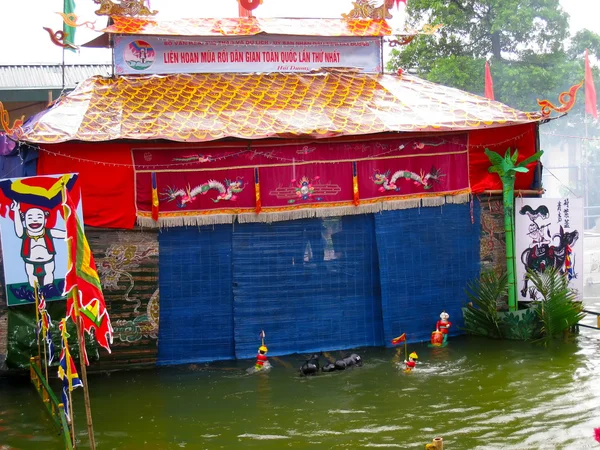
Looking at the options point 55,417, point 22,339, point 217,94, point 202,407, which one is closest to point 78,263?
point 55,417

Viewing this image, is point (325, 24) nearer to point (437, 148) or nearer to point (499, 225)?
point (437, 148)

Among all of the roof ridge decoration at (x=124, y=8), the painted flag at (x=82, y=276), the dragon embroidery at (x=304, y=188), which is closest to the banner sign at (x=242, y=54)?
the roof ridge decoration at (x=124, y=8)

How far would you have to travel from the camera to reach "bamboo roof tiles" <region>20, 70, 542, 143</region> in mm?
10922

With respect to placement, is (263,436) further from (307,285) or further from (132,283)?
(307,285)

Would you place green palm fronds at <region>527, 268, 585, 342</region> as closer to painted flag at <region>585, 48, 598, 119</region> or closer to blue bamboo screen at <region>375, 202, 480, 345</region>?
blue bamboo screen at <region>375, 202, 480, 345</region>

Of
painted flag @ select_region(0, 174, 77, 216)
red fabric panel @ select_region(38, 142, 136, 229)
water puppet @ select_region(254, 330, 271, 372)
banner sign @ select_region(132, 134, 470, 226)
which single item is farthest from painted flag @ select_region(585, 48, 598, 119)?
painted flag @ select_region(0, 174, 77, 216)

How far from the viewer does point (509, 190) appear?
12.1 m

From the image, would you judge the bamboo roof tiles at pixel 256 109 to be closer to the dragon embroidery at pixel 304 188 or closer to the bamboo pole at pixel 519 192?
the dragon embroidery at pixel 304 188

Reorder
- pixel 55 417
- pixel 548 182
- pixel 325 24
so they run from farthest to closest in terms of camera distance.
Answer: pixel 548 182
pixel 325 24
pixel 55 417

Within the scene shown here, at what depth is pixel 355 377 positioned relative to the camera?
10523 mm

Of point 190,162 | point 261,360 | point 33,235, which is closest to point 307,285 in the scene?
point 261,360

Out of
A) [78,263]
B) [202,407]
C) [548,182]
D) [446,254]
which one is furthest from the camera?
[548,182]

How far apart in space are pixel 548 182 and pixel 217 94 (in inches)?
1198

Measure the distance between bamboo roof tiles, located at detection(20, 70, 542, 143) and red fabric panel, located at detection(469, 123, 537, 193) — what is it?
0.83 feet
